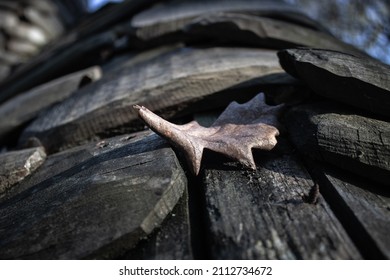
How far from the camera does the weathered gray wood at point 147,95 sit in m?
1.39

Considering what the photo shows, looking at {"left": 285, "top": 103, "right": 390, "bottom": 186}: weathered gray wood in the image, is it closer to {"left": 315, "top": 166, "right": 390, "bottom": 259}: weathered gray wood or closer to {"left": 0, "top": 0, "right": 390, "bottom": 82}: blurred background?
{"left": 315, "top": 166, "right": 390, "bottom": 259}: weathered gray wood

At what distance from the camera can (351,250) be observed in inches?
28.3

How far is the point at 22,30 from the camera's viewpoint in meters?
4.43

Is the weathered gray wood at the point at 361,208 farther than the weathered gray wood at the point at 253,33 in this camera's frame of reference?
No

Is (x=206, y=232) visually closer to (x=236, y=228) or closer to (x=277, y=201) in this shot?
(x=236, y=228)

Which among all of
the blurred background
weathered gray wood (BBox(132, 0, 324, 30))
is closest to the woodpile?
weathered gray wood (BBox(132, 0, 324, 30))

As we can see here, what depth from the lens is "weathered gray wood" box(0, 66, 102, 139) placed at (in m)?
1.86

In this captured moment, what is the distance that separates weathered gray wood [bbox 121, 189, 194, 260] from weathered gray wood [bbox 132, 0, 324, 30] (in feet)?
5.93

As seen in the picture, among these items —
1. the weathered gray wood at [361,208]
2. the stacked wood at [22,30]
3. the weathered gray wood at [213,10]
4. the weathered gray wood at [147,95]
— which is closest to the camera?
the weathered gray wood at [361,208]

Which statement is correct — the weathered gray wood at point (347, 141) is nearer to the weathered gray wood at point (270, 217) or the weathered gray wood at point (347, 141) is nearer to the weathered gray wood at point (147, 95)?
the weathered gray wood at point (270, 217)

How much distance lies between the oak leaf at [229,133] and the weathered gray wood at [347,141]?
91mm

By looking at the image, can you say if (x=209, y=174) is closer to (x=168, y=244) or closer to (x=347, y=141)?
(x=168, y=244)

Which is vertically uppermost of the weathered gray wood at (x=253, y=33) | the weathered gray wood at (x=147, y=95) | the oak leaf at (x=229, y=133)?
the weathered gray wood at (x=253, y=33)

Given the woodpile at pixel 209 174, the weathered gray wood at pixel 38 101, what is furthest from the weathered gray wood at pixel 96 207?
the weathered gray wood at pixel 38 101
